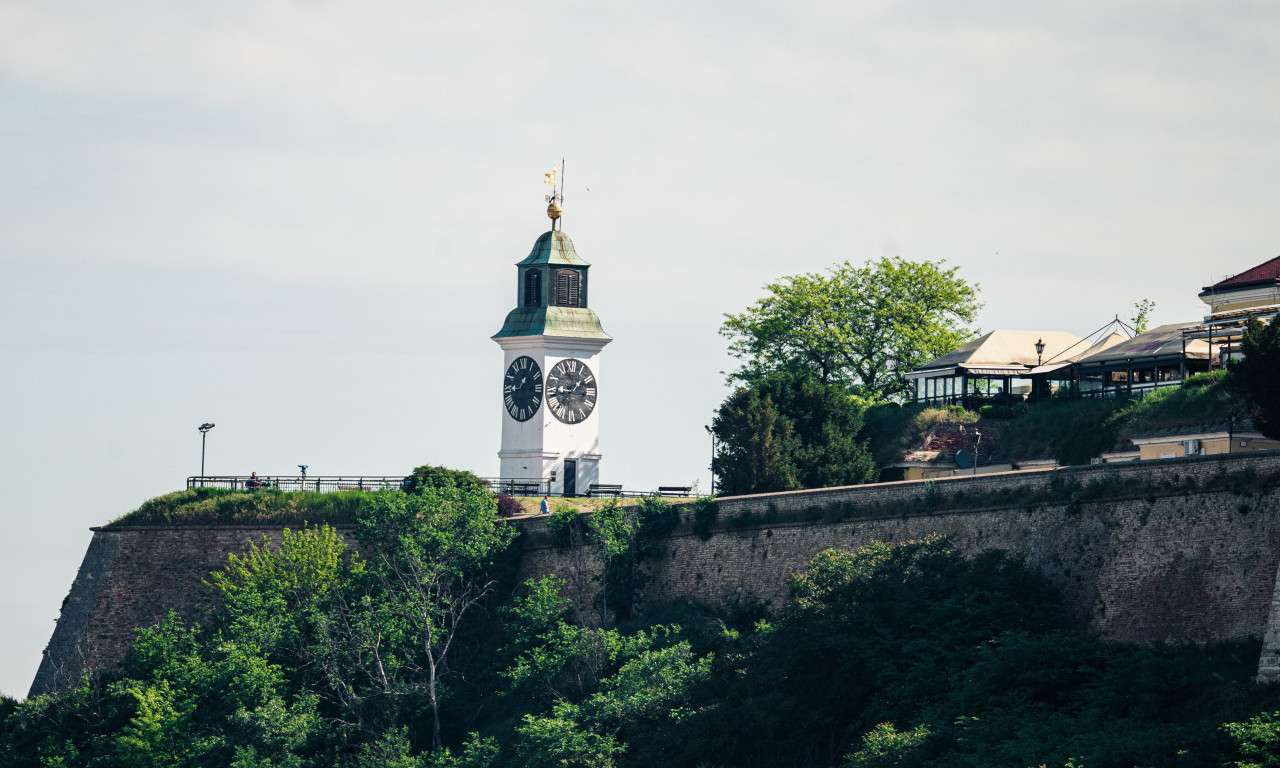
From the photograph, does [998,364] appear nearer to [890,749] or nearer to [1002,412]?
[1002,412]

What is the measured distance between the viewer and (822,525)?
148 feet

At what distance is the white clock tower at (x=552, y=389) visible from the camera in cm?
5881

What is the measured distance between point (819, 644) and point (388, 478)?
2038cm

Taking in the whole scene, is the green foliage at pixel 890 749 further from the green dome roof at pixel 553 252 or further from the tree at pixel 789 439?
the green dome roof at pixel 553 252

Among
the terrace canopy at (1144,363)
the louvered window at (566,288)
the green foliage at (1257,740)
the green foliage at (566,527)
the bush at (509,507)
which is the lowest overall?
the green foliage at (1257,740)

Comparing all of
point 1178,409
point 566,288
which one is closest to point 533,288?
point 566,288

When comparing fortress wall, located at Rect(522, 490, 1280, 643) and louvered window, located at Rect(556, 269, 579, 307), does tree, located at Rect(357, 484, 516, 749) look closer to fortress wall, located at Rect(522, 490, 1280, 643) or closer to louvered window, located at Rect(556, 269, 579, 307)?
fortress wall, located at Rect(522, 490, 1280, 643)

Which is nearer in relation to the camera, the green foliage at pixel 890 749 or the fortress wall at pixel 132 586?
the green foliage at pixel 890 749

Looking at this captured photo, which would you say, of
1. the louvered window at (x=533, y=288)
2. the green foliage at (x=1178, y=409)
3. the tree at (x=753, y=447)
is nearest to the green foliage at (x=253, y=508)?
the louvered window at (x=533, y=288)

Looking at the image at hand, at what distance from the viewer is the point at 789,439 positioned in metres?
51.4

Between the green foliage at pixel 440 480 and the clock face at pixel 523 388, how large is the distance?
4.20 meters

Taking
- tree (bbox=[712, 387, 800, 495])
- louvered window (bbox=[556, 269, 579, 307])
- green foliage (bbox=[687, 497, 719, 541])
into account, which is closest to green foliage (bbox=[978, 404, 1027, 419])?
tree (bbox=[712, 387, 800, 495])

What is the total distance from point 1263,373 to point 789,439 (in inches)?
710

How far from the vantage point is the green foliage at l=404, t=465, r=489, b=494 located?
53.6 meters
